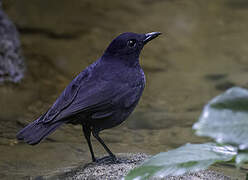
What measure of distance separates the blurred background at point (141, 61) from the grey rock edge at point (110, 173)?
0.32 m

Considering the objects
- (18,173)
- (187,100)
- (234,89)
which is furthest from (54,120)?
(187,100)

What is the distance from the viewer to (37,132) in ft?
11.2

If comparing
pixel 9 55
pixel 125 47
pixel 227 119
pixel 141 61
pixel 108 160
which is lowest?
pixel 108 160

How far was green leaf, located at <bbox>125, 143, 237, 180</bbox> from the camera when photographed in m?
2.26

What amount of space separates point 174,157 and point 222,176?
1382 mm

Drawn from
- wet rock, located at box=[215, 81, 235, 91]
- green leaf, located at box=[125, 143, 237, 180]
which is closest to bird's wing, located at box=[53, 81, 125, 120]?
green leaf, located at box=[125, 143, 237, 180]

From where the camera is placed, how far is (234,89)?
84.9 inches

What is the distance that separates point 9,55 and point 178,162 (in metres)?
5.65

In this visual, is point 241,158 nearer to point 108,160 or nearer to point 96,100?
point 96,100

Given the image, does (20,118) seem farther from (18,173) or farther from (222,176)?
(222,176)

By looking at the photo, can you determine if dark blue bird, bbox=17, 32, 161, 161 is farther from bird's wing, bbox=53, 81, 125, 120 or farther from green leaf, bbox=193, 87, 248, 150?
green leaf, bbox=193, 87, 248, 150

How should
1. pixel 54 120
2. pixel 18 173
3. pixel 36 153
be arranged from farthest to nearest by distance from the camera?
pixel 36 153
pixel 18 173
pixel 54 120

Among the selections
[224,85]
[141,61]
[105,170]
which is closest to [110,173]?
[105,170]

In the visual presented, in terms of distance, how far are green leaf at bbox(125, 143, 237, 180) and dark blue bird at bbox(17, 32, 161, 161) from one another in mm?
1290
